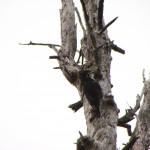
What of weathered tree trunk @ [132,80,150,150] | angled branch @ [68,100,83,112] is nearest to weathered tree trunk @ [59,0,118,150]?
angled branch @ [68,100,83,112]

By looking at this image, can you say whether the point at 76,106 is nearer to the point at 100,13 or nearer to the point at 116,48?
the point at 116,48

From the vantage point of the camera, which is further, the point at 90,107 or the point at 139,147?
the point at 139,147

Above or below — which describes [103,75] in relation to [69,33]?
below

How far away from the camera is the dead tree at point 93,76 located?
104 inches

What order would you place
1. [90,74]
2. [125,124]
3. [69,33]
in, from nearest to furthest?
[90,74] < [125,124] < [69,33]

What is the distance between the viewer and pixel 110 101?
2838 millimetres

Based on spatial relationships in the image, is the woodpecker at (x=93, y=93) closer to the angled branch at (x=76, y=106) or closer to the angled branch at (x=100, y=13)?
the angled branch at (x=76, y=106)

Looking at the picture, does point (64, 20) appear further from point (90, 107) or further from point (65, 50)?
point (90, 107)

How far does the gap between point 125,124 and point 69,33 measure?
1.56 m

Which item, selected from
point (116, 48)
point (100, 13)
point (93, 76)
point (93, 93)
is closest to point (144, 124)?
point (116, 48)

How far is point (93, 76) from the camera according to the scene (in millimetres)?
3080

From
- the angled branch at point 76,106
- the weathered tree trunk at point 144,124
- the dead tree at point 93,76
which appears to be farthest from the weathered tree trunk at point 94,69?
the weathered tree trunk at point 144,124

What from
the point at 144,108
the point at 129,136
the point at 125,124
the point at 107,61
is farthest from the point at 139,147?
the point at 107,61

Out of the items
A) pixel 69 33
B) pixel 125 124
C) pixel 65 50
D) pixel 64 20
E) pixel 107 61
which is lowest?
pixel 125 124
